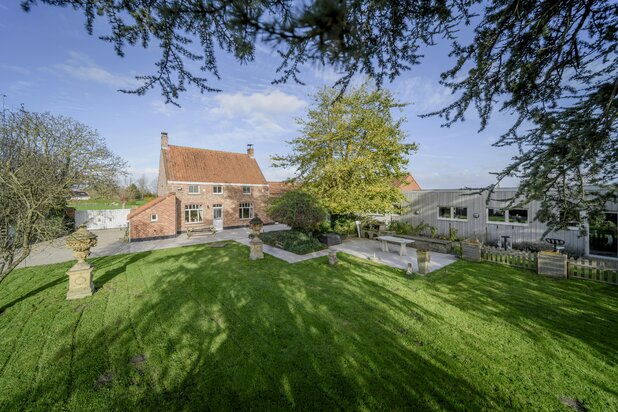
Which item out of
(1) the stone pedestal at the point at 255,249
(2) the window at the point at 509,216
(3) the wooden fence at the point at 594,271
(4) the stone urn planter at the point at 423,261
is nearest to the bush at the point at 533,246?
(2) the window at the point at 509,216

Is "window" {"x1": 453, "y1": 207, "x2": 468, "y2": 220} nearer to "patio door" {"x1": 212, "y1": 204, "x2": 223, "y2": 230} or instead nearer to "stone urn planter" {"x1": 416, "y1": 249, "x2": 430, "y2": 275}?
"stone urn planter" {"x1": 416, "y1": 249, "x2": 430, "y2": 275}

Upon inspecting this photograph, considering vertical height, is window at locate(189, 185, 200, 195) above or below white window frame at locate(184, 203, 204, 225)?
above

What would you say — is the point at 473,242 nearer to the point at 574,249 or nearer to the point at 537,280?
the point at 537,280

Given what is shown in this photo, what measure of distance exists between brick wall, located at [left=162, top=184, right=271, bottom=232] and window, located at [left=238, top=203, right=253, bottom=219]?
0.33 m

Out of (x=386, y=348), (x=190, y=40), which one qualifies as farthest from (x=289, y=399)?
(x=190, y=40)

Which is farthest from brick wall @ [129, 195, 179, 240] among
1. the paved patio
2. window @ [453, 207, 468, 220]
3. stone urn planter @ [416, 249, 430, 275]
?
window @ [453, 207, 468, 220]

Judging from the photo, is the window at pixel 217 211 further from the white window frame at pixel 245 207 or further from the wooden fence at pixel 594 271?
the wooden fence at pixel 594 271

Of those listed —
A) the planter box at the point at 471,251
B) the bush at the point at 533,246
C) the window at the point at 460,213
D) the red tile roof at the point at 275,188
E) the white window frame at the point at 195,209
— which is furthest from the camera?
the red tile roof at the point at 275,188

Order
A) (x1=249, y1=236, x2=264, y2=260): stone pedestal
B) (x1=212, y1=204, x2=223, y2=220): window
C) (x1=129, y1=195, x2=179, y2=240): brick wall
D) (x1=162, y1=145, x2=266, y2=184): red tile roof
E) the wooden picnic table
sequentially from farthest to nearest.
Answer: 1. (x1=212, y1=204, x2=223, y2=220): window
2. (x1=162, y1=145, x2=266, y2=184): red tile roof
3. (x1=129, y1=195, x2=179, y2=240): brick wall
4. the wooden picnic table
5. (x1=249, y1=236, x2=264, y2=260): stone pedestal

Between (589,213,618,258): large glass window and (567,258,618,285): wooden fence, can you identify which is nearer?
(567,258,618,285): wooden fence

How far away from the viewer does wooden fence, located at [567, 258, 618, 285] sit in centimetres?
795

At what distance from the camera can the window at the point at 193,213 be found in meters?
19.9

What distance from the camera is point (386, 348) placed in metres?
4.52

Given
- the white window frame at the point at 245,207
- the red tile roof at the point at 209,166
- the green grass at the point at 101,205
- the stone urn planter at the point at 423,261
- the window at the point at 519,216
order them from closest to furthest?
1. the stone urn planter at the point at 423,261
2. the window at the point at 519,216
3. the red tile roof at the point at 209,166
4. the white window frame at the point at 245,207
5. the green grass at the point at 101,205
